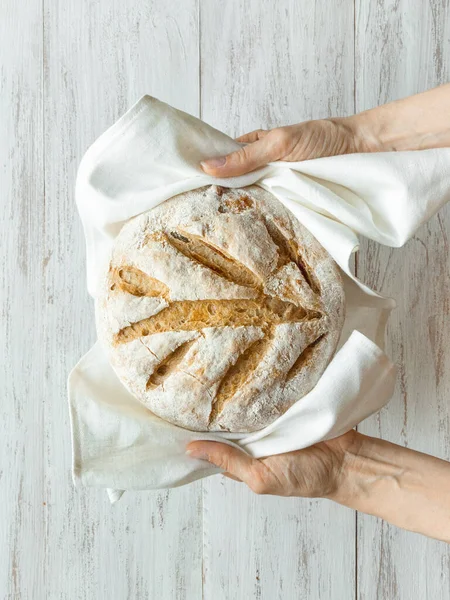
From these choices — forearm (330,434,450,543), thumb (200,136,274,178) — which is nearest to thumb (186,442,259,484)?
forearm (330,434,450,543)

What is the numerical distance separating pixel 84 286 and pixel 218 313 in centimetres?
56

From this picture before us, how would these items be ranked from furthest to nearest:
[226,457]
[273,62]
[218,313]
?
[273,62], [226,457], [218,313]

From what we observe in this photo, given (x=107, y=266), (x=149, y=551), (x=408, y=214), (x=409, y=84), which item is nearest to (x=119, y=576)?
(x=149, y=551)

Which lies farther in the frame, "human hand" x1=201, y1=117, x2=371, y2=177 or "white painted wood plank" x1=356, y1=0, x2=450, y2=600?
"white painted wood plank" x1=356, y1=0, x2=450, y2=600

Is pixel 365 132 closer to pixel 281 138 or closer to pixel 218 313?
pixel 281 138

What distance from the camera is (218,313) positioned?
105 cm

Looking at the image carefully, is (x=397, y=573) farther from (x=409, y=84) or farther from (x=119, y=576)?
(x=409, y=84)

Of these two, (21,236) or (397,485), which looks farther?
(21,236)

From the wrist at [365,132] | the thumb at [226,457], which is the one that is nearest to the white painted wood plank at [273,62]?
the wrist at [365,132]

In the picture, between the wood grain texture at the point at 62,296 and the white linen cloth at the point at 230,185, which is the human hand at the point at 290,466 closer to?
the white linen cloth at the point at 230,185

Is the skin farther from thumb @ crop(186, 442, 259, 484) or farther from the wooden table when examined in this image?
the wooden table

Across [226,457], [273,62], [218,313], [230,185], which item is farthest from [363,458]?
[273,62]

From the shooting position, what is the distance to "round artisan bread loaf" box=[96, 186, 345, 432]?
3.43 ft

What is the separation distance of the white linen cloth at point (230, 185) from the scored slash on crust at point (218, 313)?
8 centimetres
